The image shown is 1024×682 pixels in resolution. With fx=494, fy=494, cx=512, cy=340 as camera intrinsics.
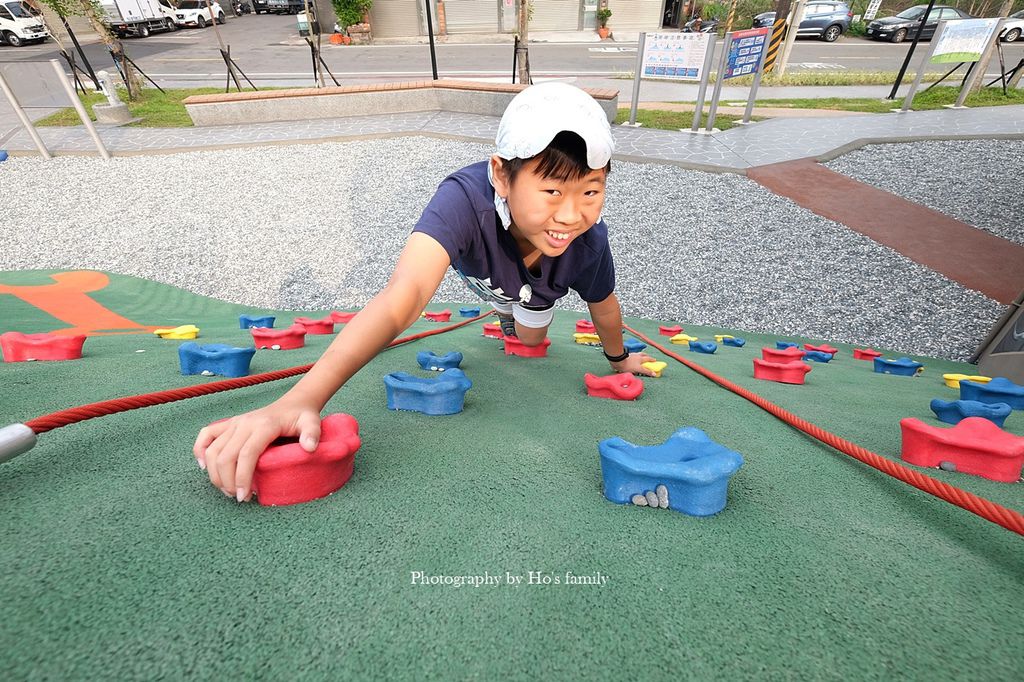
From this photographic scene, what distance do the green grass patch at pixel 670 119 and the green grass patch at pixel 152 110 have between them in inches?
279

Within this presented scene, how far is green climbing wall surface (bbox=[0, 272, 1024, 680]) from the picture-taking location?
0.55m

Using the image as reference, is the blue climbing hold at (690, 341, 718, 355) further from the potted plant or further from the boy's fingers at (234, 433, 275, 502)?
the potted plant

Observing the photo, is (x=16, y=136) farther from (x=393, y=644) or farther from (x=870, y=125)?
(x=870, y=125)

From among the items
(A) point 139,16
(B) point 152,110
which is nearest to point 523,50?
(B) point 152,110

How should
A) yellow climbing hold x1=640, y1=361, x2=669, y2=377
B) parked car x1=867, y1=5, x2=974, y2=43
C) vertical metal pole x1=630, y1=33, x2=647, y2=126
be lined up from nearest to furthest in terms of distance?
yellow climbing hold x1=640, y1=361, x2=669, y2=377 → vertical metal pole x1=630, y1=33, x2=647, y2=126 → parked car x1=867, y1=5, x2=974, y2=43

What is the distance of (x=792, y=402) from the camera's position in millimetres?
1701

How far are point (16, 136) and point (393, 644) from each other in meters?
10.3

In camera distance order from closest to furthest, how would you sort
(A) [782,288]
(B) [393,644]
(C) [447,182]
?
1. (B) [393,644]
2. (C) [447,182]
3. (A) [782,288]

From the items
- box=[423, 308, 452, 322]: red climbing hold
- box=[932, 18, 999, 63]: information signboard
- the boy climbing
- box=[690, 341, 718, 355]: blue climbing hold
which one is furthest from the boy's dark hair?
box=[932, 18, 999, 63]: information signboard

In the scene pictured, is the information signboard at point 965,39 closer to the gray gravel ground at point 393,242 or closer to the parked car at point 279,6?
the gray gravel ground at point 393,242

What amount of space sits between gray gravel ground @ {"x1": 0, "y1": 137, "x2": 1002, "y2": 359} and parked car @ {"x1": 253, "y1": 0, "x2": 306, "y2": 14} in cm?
2642

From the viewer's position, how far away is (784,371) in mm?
2021

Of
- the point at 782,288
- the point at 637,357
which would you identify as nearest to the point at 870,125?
the point at 782,288

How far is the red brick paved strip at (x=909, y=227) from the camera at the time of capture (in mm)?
4000
